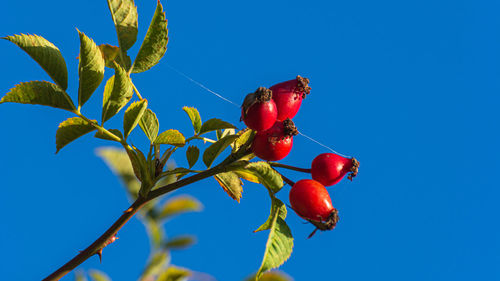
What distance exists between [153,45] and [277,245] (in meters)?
1.08

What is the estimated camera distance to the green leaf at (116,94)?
86.0 inches

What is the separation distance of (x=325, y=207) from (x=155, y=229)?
1.02m

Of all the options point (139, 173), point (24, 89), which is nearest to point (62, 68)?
point (24, 89)

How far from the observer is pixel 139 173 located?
7.54 ft

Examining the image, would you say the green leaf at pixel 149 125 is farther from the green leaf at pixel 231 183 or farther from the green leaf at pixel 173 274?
the green leaf at pixel 173 274

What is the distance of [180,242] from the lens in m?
2.83

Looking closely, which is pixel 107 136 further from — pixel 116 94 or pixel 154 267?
pixel 154 267

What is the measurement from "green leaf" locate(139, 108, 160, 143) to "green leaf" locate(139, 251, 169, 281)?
30.2 inches

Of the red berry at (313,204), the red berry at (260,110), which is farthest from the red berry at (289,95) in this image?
the red berry at (313,204)

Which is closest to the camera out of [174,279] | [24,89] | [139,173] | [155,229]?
[24,89]

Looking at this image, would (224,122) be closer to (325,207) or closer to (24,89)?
(325,207)

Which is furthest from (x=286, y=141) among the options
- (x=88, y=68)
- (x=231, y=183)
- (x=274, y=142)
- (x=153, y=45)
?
(x=88, y=68)

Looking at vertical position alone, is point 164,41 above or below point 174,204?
above

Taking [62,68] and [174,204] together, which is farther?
[174,204]
